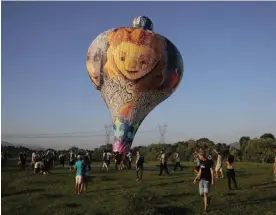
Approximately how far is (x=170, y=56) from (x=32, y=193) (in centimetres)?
2671

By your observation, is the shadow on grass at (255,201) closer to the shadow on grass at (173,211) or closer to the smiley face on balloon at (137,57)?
the shadow on grass at (173,211)

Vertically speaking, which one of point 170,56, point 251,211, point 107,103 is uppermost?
point 170,56

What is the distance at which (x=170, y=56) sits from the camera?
43.8m

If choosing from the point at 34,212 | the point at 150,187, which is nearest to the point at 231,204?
the point at 150,187

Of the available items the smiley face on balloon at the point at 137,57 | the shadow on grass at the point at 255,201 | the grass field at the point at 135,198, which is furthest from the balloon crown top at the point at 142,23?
the shadow on grass at the point at 255,201

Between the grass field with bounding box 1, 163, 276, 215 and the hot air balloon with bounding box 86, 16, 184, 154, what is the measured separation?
19233 millimetres

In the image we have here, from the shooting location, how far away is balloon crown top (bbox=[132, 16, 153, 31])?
4628 centimetres

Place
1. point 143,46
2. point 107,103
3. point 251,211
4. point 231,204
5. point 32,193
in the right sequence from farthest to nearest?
1. point 107,103
2. point 143,46
3. point 32,193
4. point 231,204
5. point 251,211

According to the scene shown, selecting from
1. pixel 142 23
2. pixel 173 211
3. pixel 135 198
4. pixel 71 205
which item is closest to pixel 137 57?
pixel 142 23

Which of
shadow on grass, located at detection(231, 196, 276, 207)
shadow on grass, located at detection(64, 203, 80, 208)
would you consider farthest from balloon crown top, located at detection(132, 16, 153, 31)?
shadow on grass, located at detection(64, 203, 80, 208)

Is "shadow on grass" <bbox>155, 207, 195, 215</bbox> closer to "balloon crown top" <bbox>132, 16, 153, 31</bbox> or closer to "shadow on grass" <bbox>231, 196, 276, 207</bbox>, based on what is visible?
"shadow on grass" <bbox>231, 196, 276, 207</bbox>

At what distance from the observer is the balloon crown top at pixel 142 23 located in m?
46.3

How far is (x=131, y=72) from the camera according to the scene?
4266 cm

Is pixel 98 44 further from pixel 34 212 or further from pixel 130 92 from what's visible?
pixel 34 212
